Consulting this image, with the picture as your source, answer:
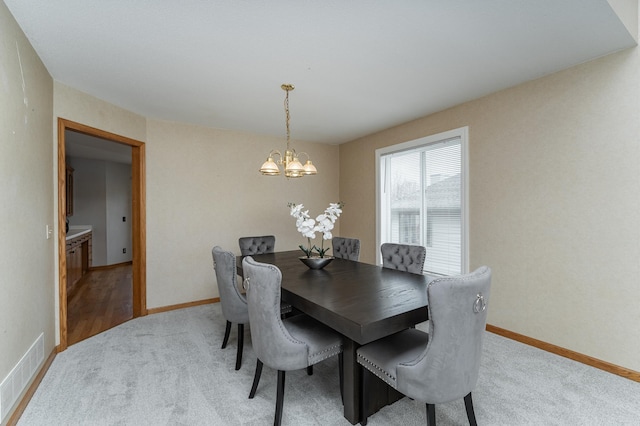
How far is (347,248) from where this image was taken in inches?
139

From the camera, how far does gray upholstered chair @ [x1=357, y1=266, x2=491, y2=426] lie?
1311 mm

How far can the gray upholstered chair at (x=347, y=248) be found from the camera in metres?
3.43

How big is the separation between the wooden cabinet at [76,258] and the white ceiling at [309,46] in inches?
105

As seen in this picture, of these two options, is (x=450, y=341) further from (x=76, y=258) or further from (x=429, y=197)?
(x=76, y=258)

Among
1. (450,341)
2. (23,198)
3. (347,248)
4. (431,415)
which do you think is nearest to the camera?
(450,341)

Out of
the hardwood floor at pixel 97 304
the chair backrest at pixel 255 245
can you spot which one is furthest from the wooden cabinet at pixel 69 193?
the chair backrest at pixel 255 245

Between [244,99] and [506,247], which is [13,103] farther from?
[506,247]

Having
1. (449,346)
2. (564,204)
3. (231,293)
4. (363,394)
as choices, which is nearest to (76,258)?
(231,293)

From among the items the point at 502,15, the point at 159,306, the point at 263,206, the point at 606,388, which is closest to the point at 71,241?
the point at 159,306

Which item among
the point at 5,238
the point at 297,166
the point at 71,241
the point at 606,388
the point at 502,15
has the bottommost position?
the point at 606,388

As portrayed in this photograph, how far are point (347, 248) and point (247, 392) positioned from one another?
190cm

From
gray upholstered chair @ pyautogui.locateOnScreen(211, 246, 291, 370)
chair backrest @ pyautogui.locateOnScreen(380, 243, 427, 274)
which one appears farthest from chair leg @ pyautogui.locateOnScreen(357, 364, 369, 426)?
chair backrest @ pyautogui.locateOnScreen(380, 243, 427, 274)

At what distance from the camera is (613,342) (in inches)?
90.1

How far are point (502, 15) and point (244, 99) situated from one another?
7.72ft
